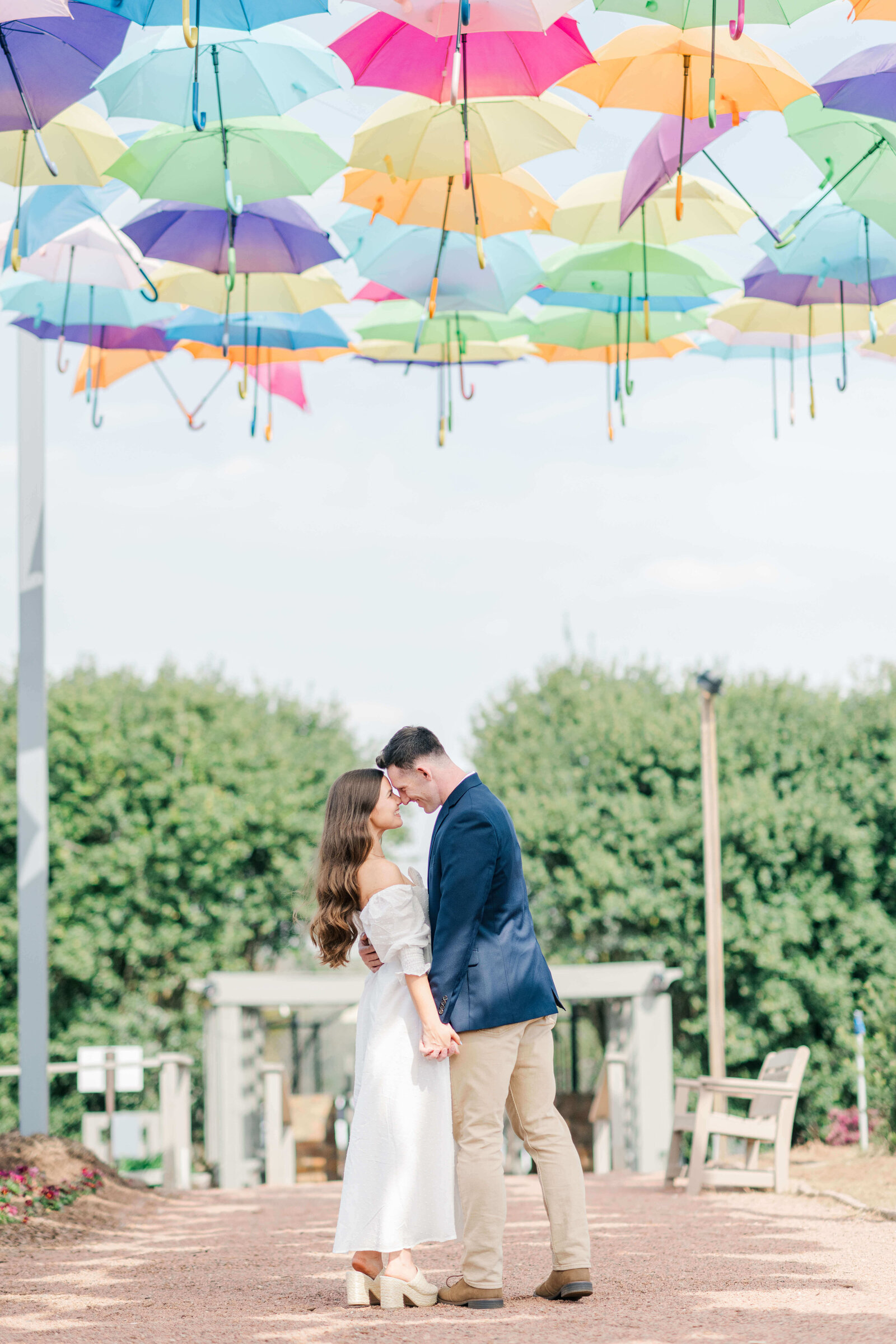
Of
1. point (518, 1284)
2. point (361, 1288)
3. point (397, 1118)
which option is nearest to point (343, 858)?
point (397, 1118)

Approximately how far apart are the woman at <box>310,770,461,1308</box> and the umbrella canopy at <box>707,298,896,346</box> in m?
4.67

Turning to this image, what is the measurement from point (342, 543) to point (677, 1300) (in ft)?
90.1

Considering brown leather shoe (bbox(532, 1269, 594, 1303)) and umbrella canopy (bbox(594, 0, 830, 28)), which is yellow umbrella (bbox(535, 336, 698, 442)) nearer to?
umbrella canopy (bbox(594, 0, 830, 28))

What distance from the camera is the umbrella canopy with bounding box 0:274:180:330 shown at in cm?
743

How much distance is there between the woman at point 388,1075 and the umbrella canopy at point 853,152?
3.59 meters

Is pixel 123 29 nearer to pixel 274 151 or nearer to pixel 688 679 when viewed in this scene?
pixel 274 151

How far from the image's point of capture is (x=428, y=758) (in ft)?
12.8

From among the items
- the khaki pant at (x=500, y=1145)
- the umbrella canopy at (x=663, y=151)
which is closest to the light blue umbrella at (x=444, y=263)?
the umbrella canopy at (x=663, y=151)

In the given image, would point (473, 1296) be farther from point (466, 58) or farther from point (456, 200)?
point (456, 200)

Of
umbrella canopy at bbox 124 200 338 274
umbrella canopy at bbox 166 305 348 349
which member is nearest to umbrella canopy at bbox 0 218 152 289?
umbrella canopy at bbox 124 200 338 274

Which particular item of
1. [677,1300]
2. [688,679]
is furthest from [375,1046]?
[688,679]

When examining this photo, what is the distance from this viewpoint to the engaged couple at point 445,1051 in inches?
147

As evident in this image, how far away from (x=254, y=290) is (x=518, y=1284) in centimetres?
504

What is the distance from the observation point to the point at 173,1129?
10039 millimetres
